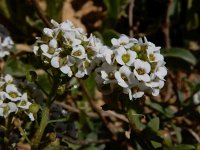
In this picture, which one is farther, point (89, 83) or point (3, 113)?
point (89, 83)

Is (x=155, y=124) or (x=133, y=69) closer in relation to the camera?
(x=133, y=69)

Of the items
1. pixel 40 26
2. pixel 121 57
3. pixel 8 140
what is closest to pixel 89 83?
pixel 40 26

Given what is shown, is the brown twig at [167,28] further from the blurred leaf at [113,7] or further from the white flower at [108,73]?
the white flower at [108,73]

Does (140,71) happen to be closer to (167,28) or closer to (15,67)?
(15,67)

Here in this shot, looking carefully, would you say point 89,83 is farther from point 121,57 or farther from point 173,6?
point 121,57

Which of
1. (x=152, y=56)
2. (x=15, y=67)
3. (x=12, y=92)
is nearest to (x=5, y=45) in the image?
(x=12, y=92)

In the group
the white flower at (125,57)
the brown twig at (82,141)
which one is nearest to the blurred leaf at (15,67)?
the brown twig at (82,141)

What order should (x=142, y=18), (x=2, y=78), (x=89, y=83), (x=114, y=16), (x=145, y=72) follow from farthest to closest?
1. (x=142, y=18)
2. (x=114, y=16)
3. (x=89, y=83)
4. (x=2, y=78)
5. (x=145, y=72)
